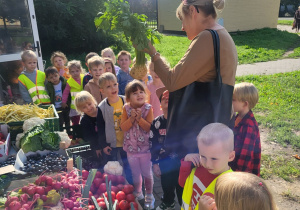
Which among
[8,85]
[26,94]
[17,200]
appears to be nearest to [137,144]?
[17,200]

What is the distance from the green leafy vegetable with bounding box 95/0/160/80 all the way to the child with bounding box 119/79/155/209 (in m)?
0.92

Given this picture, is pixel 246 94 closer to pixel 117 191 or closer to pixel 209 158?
pixel 209 158

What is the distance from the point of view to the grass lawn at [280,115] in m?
4.27

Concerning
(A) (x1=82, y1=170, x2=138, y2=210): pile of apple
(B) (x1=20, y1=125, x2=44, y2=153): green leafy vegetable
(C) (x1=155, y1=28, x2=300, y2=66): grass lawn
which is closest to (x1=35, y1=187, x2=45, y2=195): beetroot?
(A) (x1=82, y1=170, x2=138, y2=210): pile of apple

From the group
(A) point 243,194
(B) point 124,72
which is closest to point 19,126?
(B) point 124,72

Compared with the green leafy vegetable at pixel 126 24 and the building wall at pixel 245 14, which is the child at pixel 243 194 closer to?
the green leafy vegetable at pixel 126 24

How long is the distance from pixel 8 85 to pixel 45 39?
9.12 metres

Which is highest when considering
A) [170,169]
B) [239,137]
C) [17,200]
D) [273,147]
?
[239,137]

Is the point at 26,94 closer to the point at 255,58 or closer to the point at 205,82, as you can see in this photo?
the point at 205,82

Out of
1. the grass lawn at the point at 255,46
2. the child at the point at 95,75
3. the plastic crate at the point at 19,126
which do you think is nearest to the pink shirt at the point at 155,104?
the child at the point at 95,75

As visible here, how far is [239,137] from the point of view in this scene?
2855mm

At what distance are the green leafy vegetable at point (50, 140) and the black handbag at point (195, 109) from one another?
148 centimetres

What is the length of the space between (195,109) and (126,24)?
3.03ft

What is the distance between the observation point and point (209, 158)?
193 centimetres
